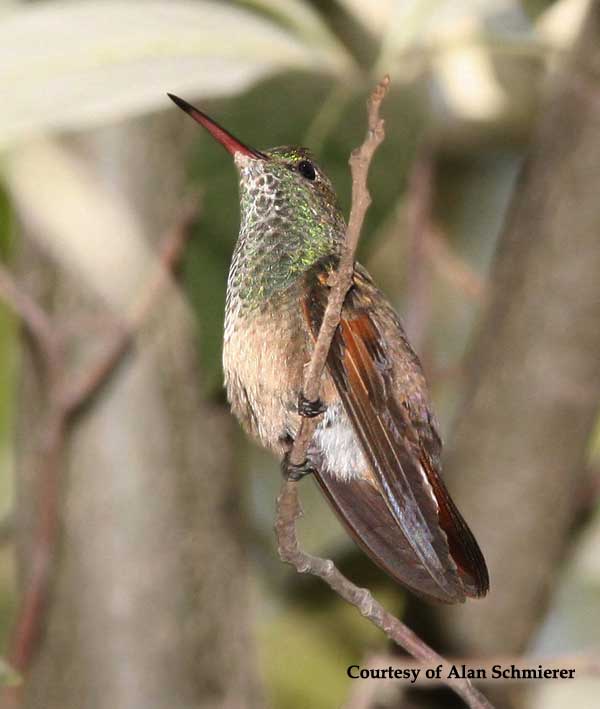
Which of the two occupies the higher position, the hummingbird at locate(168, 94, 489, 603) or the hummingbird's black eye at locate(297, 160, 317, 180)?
the hummingbird's black eye at locate(297, 160, 317, 180)

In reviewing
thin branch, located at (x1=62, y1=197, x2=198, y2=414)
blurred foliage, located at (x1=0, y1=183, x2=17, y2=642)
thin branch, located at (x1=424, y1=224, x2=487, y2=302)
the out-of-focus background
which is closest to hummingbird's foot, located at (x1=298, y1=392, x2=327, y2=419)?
the out-of-focus background

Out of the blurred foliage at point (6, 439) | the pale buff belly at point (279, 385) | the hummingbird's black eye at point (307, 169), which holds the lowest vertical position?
the blurred foliage at point (6, 439)

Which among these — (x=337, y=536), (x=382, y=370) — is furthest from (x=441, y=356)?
(x=382, y=370)

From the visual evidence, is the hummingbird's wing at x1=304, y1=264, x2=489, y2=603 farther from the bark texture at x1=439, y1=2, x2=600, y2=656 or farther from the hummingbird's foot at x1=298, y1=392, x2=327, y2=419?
the bark texture at x1=439, y1=2, x2=600, y2=656

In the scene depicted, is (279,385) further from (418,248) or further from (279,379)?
(418,248)

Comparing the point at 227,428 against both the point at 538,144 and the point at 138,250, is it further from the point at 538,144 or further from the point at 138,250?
the point at 538,144

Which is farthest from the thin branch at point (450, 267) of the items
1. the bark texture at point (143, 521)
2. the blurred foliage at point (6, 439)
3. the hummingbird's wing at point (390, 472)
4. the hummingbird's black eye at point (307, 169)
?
the hummingbird's wing at point (390, 472)

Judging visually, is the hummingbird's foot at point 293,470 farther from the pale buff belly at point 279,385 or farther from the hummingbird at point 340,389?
the pale buff belly at point 279,385

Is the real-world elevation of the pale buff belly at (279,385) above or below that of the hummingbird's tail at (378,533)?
above
